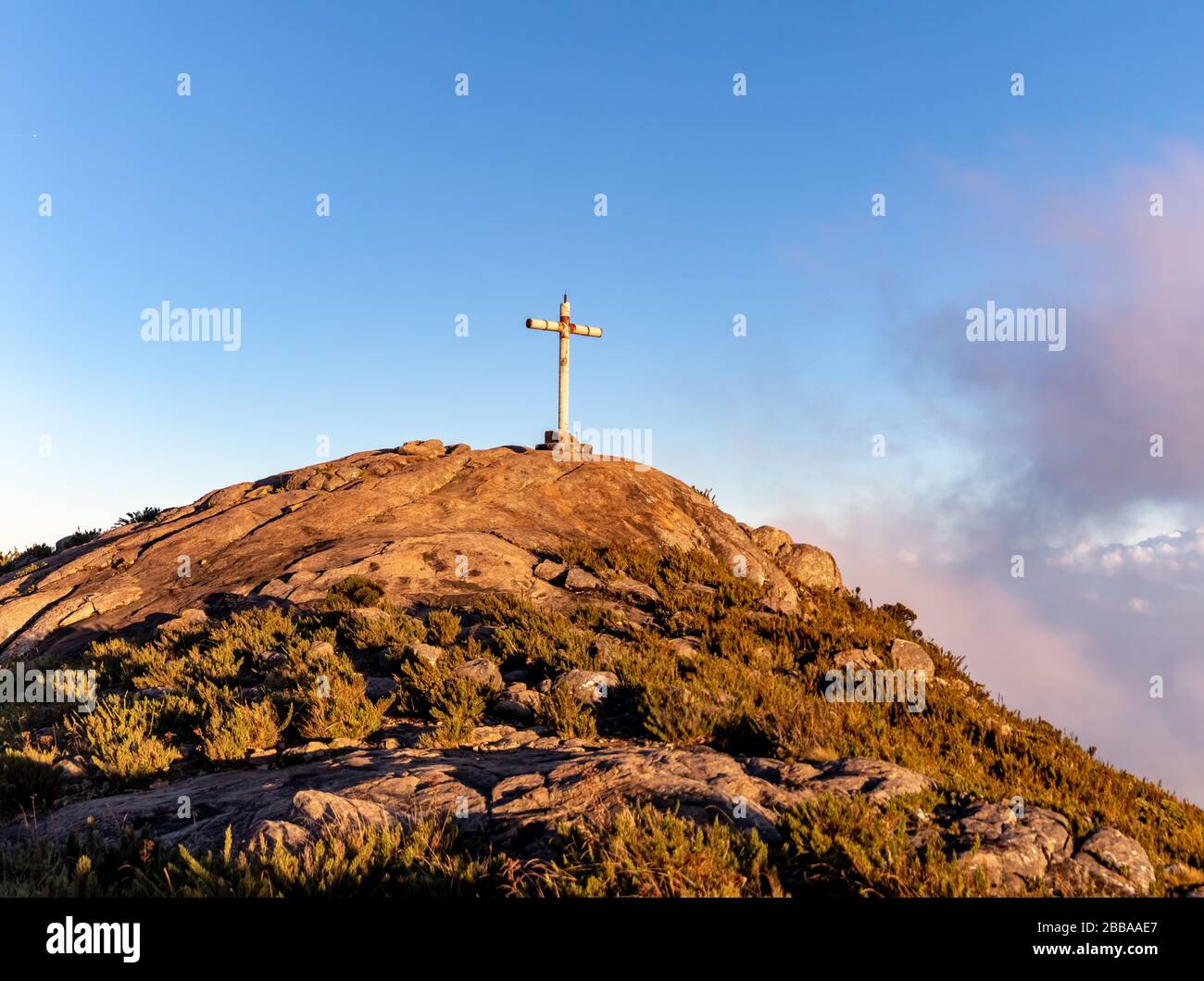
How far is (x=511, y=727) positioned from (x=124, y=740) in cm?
429

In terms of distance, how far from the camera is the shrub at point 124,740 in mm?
7789

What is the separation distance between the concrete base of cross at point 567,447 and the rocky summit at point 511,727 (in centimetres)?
239

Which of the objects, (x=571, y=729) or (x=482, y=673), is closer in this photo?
(x=571, y=729)

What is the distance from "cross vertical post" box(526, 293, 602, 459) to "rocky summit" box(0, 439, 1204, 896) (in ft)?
9.00

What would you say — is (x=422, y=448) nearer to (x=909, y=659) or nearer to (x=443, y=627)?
(x=443, y=627)

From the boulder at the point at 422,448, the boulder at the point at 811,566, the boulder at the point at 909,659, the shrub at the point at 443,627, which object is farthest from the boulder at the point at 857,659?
the boulder at the point at 422,448

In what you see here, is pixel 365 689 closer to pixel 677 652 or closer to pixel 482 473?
pixel 677 652

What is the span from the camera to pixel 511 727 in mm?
8867

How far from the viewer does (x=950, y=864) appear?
4805 mm

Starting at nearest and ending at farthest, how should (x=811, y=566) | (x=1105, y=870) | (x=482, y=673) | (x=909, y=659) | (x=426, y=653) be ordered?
(x=1105, y=870)
(x=482, y=673)
(x=426, y=653)
(x=909, y=659)
(x=811, y=566)

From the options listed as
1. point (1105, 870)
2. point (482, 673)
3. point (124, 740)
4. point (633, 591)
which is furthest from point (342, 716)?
point (1105, 870)

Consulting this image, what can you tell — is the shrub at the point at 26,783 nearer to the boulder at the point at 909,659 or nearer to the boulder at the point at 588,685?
the boulder at the point at 588,685

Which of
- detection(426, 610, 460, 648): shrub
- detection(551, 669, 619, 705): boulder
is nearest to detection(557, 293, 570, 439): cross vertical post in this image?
detection(426, 610, 460, 648): shrub

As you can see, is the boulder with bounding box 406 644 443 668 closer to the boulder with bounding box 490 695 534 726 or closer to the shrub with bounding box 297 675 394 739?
the shrub with bounding box 297 675 394 739
